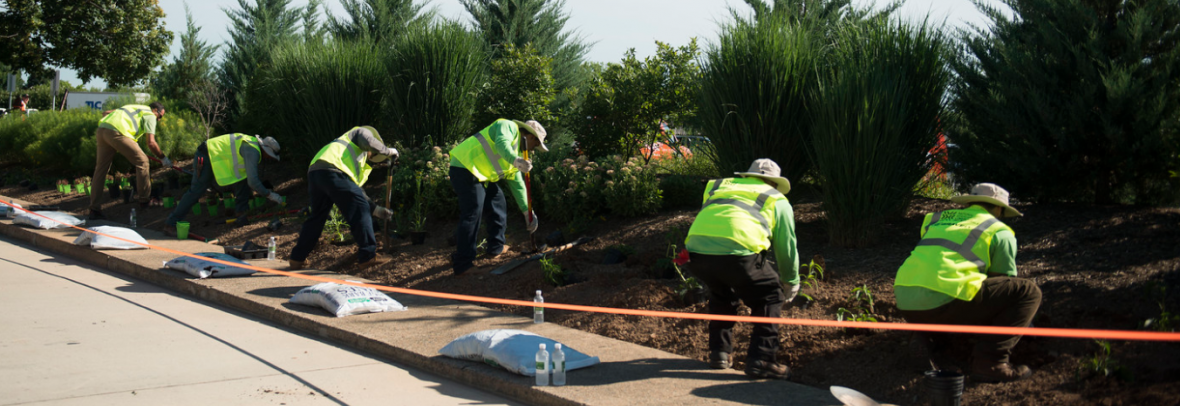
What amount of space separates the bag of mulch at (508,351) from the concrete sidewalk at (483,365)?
0.05m

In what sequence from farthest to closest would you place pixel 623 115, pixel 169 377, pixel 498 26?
pixel 498 26
pixel 623 115
pixel 169 377

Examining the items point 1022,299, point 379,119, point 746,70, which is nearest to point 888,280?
point 1022,299

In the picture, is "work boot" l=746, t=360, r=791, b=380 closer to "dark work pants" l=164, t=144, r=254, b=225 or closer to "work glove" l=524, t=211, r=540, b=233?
"work glove" l=524, t=211, r=540, b=233

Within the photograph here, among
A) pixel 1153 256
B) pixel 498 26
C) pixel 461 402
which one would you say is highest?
pixel 498 26

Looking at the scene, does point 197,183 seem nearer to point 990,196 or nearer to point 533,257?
point 533,257

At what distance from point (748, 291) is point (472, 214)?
3.58m

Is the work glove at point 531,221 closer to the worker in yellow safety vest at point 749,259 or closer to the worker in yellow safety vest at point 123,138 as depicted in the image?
the worker in yellow safety vest at point 749,259

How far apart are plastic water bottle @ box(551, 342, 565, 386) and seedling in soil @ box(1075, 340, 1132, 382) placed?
2.63m

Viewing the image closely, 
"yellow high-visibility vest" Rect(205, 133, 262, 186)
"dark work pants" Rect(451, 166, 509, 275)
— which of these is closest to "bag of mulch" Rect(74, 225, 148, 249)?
"yellow high-visibility vest" Rect(205, 133, 262, 186)

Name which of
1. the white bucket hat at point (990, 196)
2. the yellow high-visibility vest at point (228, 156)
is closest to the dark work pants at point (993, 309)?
the white bucket hat at point (990, 196)

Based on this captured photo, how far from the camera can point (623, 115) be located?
11258 mm

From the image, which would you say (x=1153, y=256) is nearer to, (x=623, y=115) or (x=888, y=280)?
(x=888, y=280)

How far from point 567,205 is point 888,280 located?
3.91 metres

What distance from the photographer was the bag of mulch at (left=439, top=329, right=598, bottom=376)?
500cm
